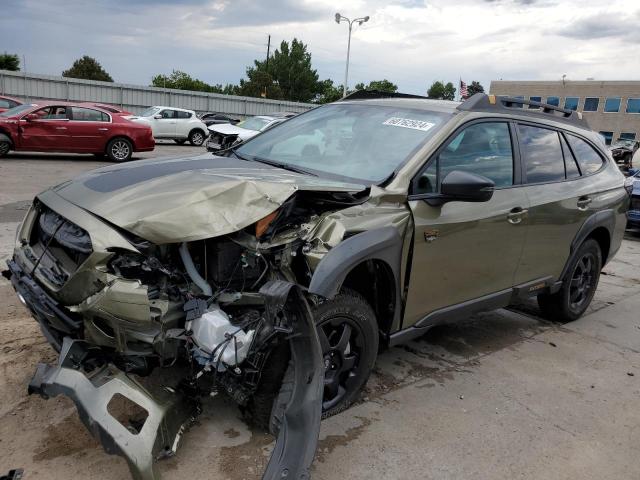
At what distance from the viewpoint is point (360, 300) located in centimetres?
305

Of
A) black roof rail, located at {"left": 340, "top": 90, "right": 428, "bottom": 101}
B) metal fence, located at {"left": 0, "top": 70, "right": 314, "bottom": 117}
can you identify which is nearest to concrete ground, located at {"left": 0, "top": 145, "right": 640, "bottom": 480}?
black roof rail, located at {"left": 340, "top": 90, "right": 428, "bottom": 101}

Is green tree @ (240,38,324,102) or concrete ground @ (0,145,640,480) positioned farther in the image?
green tree @ (240,38,324,102)

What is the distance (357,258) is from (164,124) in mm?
21540

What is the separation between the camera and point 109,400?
95.8 inches

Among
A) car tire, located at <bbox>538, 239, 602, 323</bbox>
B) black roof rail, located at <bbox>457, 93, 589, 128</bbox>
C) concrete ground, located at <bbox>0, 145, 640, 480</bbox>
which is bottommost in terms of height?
concrete ground, located at <bbox>0, 145, 640, 480</bbox>

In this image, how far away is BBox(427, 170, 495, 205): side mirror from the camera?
123 inches

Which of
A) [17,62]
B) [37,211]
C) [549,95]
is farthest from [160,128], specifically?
[549,95]

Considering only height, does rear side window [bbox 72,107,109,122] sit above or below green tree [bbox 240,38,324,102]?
below

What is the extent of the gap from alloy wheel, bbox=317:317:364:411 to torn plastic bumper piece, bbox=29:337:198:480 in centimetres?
80

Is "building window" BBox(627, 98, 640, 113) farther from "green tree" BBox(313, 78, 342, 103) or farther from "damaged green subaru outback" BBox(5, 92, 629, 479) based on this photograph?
"damaged green subaru outback" BBox(5, 92, 629, 479)

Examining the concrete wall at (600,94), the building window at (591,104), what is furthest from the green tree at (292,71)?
the building window at (591,104)

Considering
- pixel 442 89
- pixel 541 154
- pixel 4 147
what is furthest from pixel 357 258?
pixel 442 89

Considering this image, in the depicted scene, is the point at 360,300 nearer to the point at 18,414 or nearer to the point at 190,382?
the point at 190,382

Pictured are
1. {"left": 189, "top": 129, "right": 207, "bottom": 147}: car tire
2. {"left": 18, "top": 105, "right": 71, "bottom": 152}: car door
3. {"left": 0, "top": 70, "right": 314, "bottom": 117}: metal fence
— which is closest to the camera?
{"left": 18, "top": 105, "right": 71, "bottom": 152}: car door
